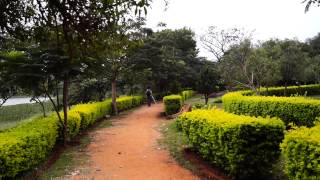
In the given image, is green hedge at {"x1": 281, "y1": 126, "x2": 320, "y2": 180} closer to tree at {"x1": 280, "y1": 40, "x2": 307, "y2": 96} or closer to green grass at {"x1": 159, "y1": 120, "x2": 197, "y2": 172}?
green grass at {"x1": 159, "y1": 120, "x2": 197, "y2": 172}

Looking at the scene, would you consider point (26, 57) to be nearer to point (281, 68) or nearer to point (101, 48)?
point (101, 48)

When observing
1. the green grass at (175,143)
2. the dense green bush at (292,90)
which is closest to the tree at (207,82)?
the dense green bush at (292,90)

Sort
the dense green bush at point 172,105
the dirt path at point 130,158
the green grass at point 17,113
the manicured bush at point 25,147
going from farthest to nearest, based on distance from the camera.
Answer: the green grass at point 17,113
the dense green bush at point 172,105
the dirt path at point 130,158
the manicured bush at point 25,147

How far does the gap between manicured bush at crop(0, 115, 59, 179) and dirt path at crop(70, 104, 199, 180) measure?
1.15 m

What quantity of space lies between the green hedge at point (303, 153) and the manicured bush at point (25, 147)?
4.98 metres

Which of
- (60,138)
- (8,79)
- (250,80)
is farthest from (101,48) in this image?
(250,80)

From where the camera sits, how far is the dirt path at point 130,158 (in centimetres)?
879

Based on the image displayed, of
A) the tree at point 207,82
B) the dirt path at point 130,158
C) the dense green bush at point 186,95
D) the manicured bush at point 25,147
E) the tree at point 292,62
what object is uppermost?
the tree at point 292,62

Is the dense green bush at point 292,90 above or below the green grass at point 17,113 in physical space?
above

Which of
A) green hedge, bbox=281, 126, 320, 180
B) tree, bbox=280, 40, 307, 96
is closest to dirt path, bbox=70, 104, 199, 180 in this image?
green hedge, bbox=281, 126, 320, 180

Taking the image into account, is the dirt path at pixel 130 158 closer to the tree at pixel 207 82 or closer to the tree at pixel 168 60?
the tree at pixel 207 82

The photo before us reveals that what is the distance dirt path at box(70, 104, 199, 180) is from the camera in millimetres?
8789

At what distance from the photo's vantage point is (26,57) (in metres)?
11.3

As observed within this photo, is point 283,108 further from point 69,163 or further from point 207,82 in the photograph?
point 207,82
